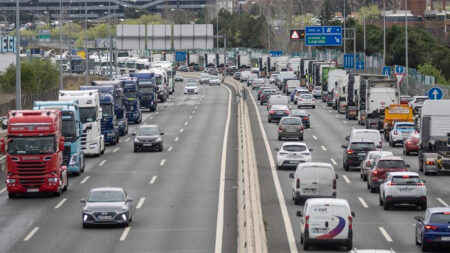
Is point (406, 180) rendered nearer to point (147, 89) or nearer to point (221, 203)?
point (221, 203)

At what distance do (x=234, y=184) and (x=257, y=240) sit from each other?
19.3 metres

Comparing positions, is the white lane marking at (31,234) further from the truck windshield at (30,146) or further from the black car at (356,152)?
the black car at (356,152)

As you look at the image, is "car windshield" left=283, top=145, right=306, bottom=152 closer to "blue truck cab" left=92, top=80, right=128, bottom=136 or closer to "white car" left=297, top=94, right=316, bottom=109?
"blue truck cab" left=92, top=80, right=128, bottom=136

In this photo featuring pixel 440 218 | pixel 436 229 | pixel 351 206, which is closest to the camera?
pixel 436 229

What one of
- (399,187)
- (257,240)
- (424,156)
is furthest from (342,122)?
(257,240)

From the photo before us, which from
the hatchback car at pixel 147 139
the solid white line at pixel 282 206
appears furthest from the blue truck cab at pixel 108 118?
the solid white line at pixel 282 206

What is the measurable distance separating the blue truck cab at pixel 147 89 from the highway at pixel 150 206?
74.5ft

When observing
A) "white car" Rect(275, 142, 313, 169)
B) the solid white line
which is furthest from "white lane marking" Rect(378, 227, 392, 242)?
"white car" Rect(275, 142, 313, 169)

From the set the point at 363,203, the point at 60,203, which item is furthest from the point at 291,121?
the point at 60,203

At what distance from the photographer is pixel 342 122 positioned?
8481 centimetres

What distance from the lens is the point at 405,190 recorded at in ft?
122

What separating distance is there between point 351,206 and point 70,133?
50.6ft

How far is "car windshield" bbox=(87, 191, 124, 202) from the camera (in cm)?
3472

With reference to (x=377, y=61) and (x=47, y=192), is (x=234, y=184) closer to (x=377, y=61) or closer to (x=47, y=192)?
(x=47, y=192)
